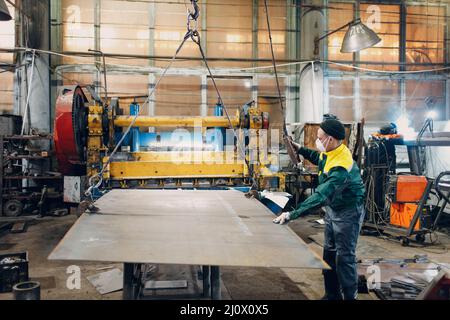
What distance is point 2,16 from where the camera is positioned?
521 cm

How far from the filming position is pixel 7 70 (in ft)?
28.5

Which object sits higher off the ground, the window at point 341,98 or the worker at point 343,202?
the window at point 341,98

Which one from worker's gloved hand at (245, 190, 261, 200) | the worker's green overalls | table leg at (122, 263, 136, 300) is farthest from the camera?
worker's gloved hand at (245, 190, 261, 200)

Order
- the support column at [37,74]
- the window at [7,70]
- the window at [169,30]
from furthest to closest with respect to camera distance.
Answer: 1. the window at [169,30]
2. the window at [7,70]
3. the support column at [37,74]

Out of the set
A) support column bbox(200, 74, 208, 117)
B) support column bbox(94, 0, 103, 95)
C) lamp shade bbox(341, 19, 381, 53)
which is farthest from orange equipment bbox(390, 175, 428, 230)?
support column bbox(94, 0, 103, 95)

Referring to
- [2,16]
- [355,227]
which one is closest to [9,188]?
[2,16]

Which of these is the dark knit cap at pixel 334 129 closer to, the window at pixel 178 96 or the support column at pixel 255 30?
the window at pixel 178 96

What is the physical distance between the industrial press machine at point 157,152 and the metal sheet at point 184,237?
2.19m

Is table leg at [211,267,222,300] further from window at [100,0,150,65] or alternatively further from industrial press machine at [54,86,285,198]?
window at [100,0,150,65]

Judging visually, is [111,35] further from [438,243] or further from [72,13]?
[438,243]

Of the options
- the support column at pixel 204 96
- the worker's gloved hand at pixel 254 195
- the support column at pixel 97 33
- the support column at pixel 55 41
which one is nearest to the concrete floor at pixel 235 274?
the worker's gloved hand at pixel 254 195

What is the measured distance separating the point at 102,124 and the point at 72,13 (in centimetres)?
460

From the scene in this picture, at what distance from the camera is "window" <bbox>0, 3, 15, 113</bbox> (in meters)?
8.62

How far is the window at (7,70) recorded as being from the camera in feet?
28.3
